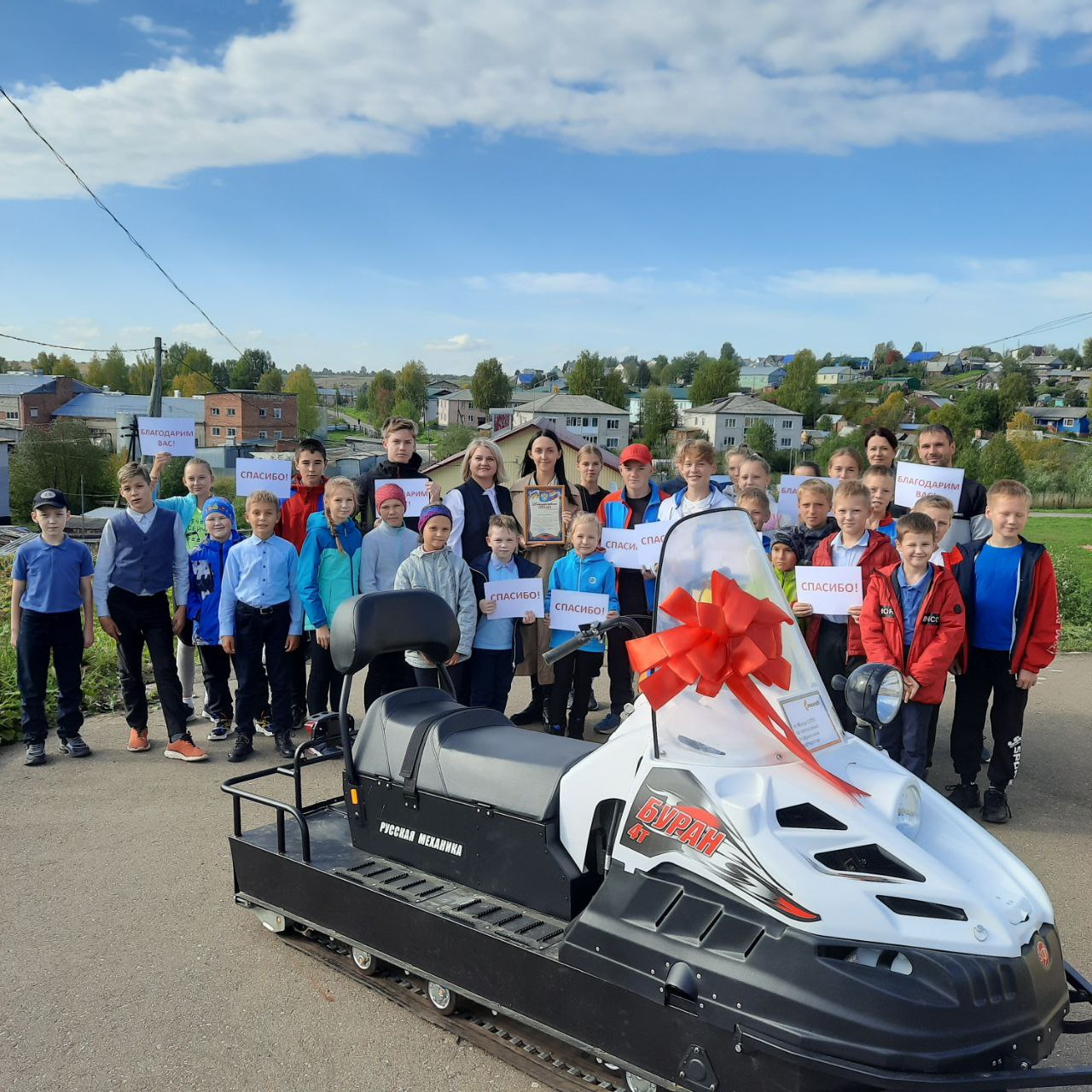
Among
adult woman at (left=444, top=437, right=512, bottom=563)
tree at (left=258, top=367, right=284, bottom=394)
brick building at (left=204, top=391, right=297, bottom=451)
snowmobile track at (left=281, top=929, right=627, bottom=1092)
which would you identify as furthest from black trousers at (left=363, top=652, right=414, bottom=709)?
tree at (left=258, top=367, right=284, bottom=394)

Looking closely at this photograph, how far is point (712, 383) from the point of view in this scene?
110m

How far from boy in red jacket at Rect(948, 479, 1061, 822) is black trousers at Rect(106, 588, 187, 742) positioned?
5441mm

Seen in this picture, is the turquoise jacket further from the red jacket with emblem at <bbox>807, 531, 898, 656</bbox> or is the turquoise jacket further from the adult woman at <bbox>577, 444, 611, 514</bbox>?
the red jacket with emblem at <bbox>807, 531, 898, 656</bbox>

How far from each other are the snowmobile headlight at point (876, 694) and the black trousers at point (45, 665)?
561 cm

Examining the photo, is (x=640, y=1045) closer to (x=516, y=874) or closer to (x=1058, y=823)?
(x=516, y=874)

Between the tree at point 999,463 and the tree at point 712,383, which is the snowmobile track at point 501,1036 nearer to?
the tree at point 999,463

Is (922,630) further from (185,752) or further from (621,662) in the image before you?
(185,752)

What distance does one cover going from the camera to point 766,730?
3018 millimetres

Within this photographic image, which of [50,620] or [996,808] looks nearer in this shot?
[996,808]

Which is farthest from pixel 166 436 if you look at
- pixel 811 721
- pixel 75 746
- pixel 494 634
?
pixel 811 721

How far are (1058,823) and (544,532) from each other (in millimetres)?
4133

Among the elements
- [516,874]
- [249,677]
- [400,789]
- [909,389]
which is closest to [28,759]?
[249,677]

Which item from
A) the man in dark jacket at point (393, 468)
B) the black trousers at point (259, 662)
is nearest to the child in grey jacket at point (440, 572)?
the black trousers at point (259, 662)

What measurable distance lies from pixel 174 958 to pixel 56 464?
6837cm
